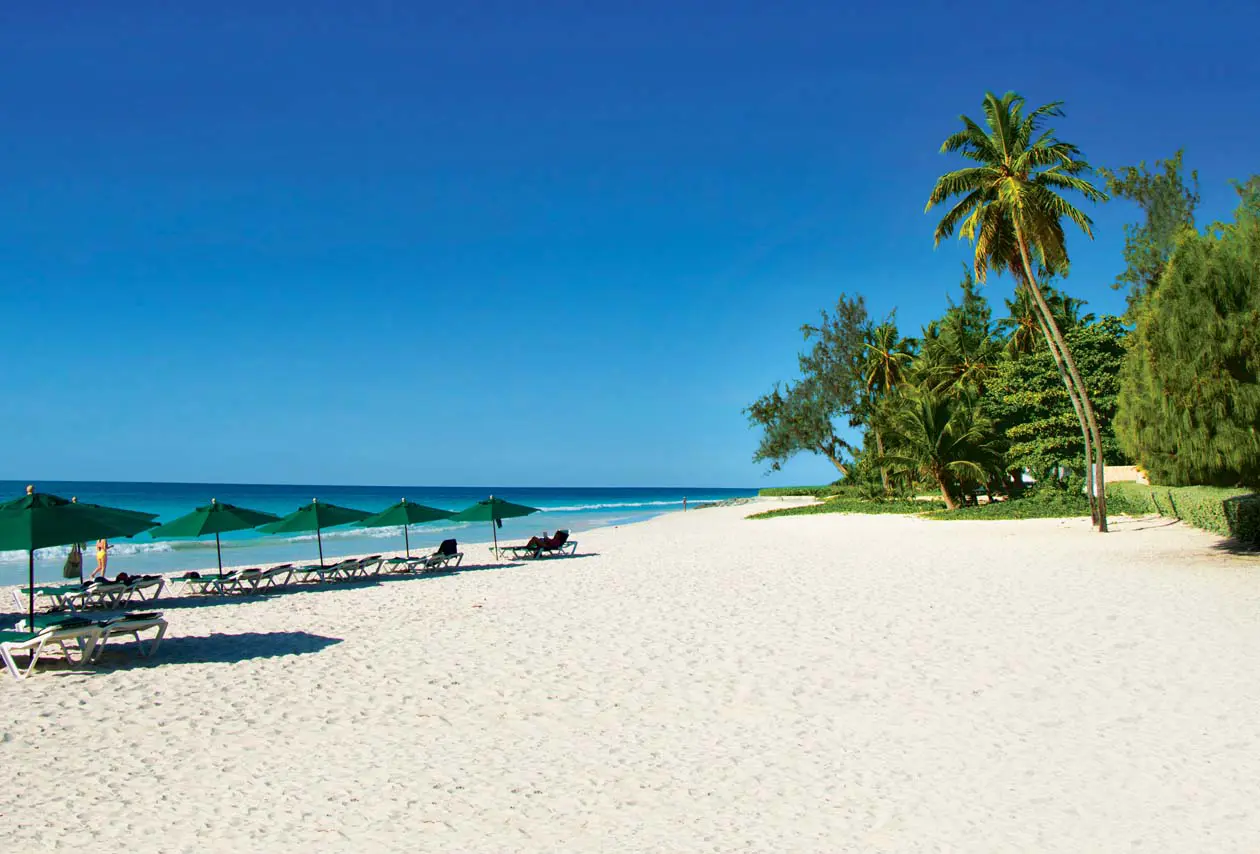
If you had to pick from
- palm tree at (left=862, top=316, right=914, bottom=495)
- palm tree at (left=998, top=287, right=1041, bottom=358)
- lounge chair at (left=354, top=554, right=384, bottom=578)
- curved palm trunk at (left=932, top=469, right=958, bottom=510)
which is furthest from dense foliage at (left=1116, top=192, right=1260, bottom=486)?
palm tree at (left=862, top=316, right=914, bottom=495)

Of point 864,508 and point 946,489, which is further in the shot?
point 864,508

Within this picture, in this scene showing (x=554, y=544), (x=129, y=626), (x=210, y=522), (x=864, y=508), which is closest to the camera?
(x=129, y=626)

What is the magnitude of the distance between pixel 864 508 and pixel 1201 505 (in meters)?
15.2

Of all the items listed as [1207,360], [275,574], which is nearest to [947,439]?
[1207,360]

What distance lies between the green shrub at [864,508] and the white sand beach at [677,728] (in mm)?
19089

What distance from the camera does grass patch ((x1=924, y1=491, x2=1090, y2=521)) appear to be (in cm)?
2398

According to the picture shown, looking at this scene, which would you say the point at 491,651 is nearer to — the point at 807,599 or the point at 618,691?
the point at 618,691

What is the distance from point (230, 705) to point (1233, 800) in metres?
7.54

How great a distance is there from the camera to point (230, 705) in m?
6.99

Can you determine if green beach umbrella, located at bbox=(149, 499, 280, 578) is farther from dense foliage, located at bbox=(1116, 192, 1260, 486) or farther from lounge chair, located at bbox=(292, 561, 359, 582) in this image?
dense foliage, located at bbox=(1116, 192, 1260, 486)

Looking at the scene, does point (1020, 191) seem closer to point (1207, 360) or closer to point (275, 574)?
point (1207, 360)

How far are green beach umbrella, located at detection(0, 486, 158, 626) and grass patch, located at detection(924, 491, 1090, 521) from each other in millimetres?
23349

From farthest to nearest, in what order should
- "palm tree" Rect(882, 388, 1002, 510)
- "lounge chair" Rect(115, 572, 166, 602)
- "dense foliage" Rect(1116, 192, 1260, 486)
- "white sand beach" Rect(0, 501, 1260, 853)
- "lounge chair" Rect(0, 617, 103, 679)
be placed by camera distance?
"palm tree" Rect(882, 388, 1002, 510) → "lounge chair" Rect(115, 572, 166, 602) → "dense foliage" Rect(1116, 192, 1260, 486) → "lounge chair" Rect(0, 617, 103, 679) → "white sand beach" Rect(0, 501, 1260, 853)

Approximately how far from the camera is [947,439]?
1102 inches
